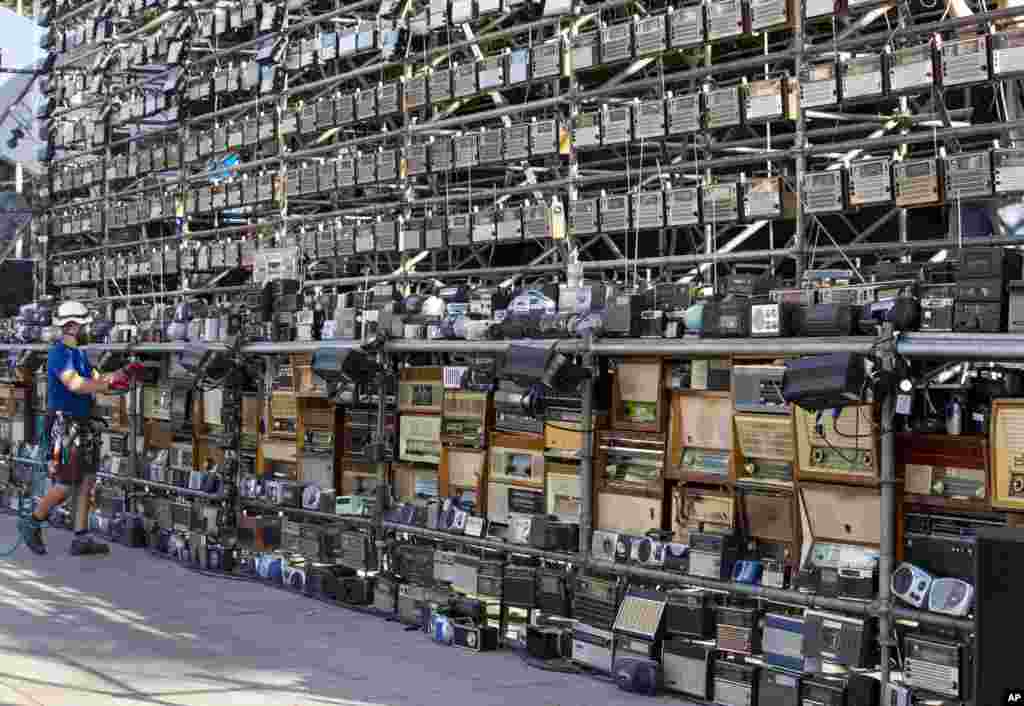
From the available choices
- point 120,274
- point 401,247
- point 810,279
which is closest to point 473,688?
point 810,279

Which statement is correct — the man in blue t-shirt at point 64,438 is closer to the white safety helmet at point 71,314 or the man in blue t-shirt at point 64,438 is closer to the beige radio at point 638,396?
the white safety helmet at point 71,314

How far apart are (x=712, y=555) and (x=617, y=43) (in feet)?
15.7

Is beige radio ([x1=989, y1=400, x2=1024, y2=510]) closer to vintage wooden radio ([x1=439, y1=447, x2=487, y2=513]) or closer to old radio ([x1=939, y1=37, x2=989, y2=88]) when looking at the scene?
old radio ([x1=939, y1=37, x2=989, y2=88])

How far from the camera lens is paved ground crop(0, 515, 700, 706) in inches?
366

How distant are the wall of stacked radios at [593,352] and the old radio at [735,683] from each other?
0.9 inches

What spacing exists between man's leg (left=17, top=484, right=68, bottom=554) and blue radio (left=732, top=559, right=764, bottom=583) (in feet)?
27.9

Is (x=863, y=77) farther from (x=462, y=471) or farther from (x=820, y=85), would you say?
(x=462, y=471)

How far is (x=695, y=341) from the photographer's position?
31.3ft

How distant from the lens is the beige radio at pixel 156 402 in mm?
16562

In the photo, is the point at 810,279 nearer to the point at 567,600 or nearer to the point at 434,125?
the point at 567,600

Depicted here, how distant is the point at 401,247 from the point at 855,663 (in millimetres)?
7797

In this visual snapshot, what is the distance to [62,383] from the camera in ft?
A: 51.1

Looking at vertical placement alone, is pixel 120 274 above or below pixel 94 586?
above

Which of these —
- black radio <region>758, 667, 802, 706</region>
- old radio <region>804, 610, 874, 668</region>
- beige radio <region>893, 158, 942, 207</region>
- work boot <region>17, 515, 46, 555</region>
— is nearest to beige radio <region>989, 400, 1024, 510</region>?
old radio <region>804, 610, 874, 668</region>
